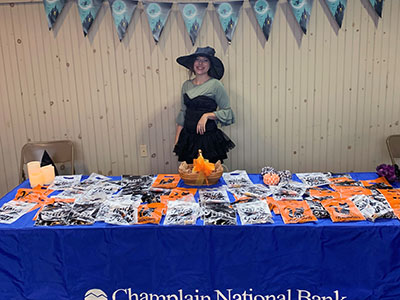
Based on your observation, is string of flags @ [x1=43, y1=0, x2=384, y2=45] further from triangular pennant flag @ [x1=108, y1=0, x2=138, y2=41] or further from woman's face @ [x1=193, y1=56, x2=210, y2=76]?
woman's face @ [x1=193, y1=56, x2=210, y2=76]

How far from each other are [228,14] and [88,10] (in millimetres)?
1161

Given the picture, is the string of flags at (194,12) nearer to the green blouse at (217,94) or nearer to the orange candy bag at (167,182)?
the green blouse at (217,94)

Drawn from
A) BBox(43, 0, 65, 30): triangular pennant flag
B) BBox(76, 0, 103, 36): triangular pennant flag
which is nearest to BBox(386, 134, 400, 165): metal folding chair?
BBox(76, 0, 103, 36): triangular pennant flag

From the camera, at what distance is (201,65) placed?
97.0 inches

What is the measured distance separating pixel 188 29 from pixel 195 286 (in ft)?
6.73

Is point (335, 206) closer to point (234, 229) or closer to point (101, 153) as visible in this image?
point (234, 229)

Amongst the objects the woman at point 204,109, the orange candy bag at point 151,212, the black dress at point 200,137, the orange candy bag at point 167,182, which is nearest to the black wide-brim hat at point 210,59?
the woman at point 204,109

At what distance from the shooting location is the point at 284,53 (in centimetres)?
280

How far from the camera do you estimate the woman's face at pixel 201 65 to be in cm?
245

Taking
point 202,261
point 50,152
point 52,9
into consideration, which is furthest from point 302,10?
point 50,152

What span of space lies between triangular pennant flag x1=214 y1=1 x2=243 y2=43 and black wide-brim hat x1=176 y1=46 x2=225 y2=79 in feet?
1.43

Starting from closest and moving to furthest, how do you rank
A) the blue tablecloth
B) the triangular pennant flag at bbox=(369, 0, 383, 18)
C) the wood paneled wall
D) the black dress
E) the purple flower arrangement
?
1. the blue tablecloth
2. the purple flower arrangement
3. the black dress
4. the triangular pennant flag at bbox=(369, 0, 383, 18)
5. the wood paneled wall

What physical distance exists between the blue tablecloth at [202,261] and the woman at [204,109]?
1.19 m

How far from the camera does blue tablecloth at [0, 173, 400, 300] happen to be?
140cm
